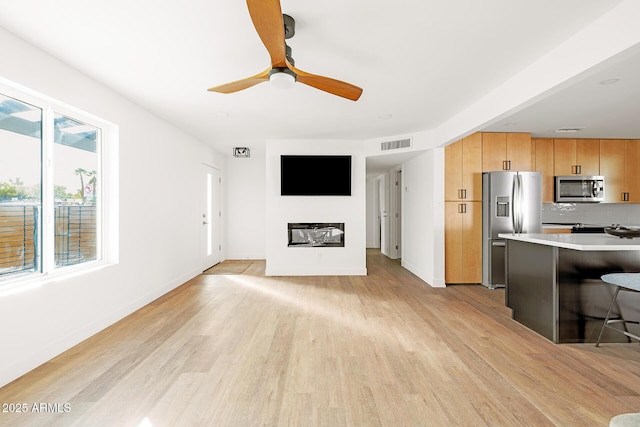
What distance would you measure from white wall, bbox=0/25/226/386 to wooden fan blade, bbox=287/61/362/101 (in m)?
2.09

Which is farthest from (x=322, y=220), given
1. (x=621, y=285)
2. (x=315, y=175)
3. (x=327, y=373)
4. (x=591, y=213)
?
(x=591, y=213)

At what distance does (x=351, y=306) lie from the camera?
382 centimetres

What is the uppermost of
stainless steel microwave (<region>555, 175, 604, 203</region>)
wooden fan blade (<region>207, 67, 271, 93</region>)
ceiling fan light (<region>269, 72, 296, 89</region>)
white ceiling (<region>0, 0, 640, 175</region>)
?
white ceiling (<region>0, 0, 640, 175</region>)

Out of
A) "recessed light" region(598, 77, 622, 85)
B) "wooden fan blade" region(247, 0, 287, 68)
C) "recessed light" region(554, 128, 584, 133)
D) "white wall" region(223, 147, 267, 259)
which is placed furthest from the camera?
"white wall" region(223, 147, 267, 259)

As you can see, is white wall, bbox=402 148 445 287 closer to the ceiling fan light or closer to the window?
the ceiling fan light

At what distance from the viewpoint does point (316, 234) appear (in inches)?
223

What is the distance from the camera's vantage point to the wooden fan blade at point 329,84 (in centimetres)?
225

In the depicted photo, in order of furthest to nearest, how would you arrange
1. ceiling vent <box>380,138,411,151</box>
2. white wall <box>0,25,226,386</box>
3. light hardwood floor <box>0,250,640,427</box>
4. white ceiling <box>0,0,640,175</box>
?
ceiling vent <box>380,138,411,151</box>, white wall <box>0,25,226,386</box>, white ceiling <box>0,0,640,175</box>, light hardwood floor <box>0,250,640,427</box>

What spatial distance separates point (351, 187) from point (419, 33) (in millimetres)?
3446

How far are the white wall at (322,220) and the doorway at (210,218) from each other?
1342mm

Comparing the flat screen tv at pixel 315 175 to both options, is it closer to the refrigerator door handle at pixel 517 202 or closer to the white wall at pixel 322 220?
the white wall at pixel 322 220

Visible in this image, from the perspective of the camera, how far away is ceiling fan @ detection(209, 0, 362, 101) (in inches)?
61.1

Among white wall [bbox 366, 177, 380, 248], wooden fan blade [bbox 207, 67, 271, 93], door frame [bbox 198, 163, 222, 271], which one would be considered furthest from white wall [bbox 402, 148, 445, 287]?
door frame [bbox 198, 163, 222, 271]

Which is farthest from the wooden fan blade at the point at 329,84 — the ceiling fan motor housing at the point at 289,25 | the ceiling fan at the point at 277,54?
the ceiling fan motor housing at the point at 289,25
